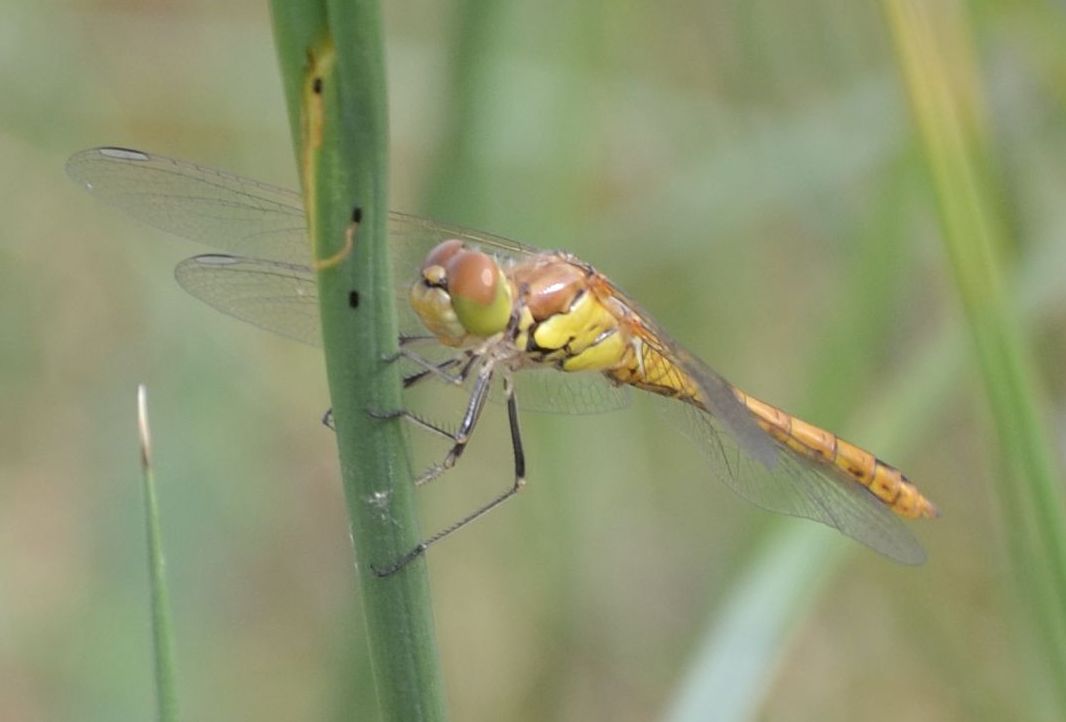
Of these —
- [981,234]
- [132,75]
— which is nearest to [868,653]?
[981,234]

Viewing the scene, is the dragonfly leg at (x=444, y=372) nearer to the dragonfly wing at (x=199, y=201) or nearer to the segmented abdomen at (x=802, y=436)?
the dragonfly wing at (x=199, y=201)

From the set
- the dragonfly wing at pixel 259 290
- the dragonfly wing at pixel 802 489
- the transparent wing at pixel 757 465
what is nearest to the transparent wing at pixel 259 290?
the dragonfly wing at pixel 259 290

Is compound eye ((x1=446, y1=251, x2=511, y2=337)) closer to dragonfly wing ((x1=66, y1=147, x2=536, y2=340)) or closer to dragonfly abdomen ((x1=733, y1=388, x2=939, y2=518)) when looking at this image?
dragonfly wing ((x1=66, y1=147, x2=536, y2=340))

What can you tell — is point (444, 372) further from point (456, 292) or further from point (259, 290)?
point (259, 290)

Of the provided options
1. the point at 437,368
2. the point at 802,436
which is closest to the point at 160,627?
the point at 437,368

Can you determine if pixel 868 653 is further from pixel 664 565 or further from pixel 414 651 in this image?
pixel 414 651

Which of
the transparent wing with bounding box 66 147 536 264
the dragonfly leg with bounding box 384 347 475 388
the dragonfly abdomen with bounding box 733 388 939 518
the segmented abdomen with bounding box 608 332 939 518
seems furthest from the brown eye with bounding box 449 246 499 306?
the dragonfly abdomen with bounding box 733 388 939 518

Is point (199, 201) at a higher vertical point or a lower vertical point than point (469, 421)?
higher
